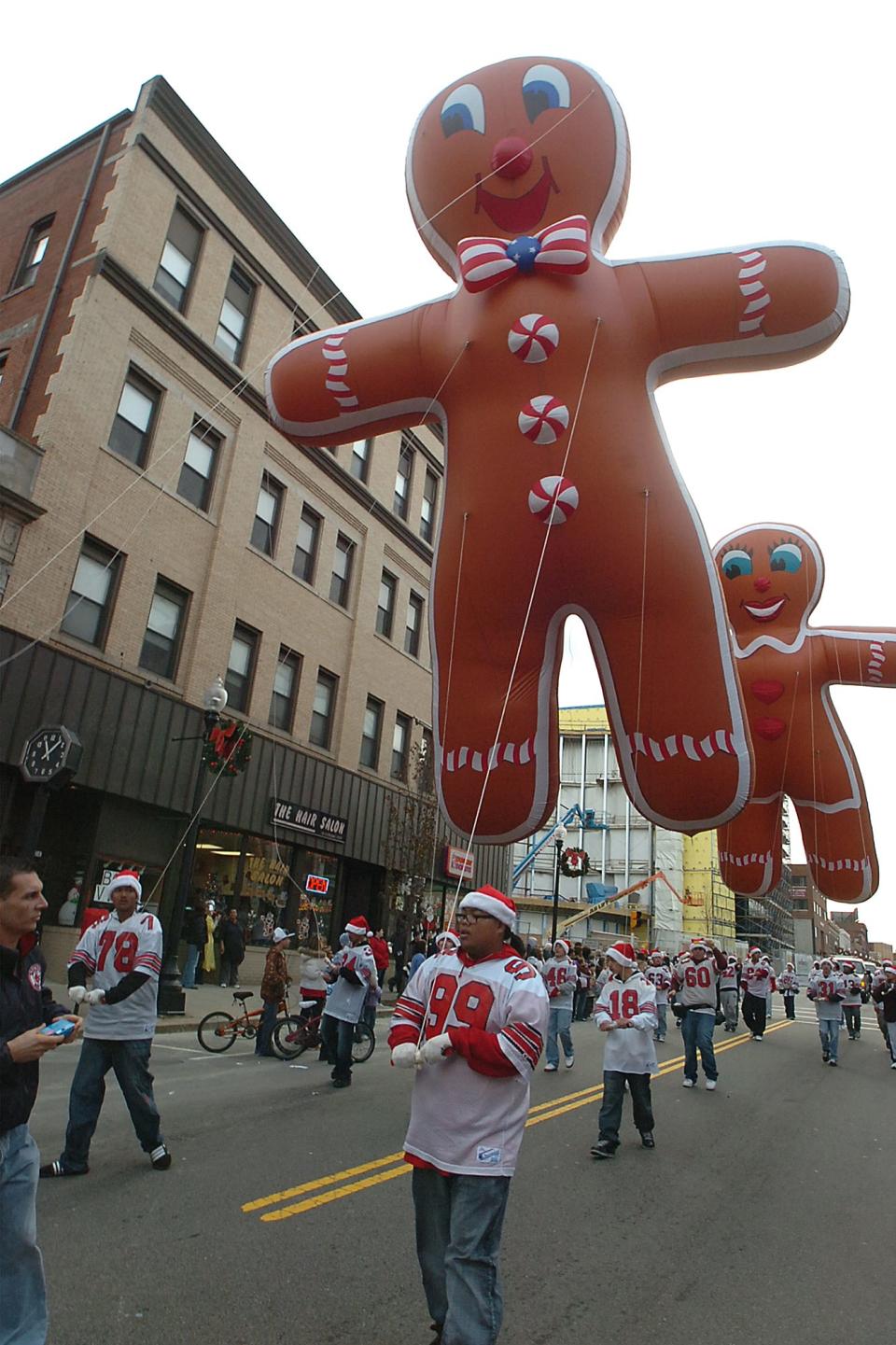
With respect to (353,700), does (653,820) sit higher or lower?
lower

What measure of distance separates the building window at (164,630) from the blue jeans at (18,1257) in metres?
13.9

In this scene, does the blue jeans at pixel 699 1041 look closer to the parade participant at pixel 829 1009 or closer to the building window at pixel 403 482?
the parade participant at pixel 829 1009

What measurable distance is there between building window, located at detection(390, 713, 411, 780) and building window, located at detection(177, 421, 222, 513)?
8.52m

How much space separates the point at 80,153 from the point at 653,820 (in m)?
19.3

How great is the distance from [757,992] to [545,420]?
15.0 meters

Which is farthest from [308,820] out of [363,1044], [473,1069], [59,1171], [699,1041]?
[473,1069]

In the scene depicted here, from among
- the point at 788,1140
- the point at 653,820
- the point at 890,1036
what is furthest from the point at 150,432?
the point at 890,1036

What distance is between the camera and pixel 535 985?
10.9 ft

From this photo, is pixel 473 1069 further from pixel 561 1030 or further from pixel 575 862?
pixel 575 862

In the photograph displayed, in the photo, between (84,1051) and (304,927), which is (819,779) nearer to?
(84,1051)

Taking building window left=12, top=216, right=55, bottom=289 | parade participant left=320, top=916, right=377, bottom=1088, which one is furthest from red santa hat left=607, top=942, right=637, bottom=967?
building window left=12, top=216, right=55, bottom=289

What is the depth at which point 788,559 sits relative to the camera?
28.3 ft

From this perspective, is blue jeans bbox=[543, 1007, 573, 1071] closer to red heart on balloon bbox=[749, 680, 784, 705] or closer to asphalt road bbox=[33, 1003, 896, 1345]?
asphalt road bbox=[33, 1003, 896, 1345]

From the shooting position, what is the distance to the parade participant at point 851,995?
50.3ft
